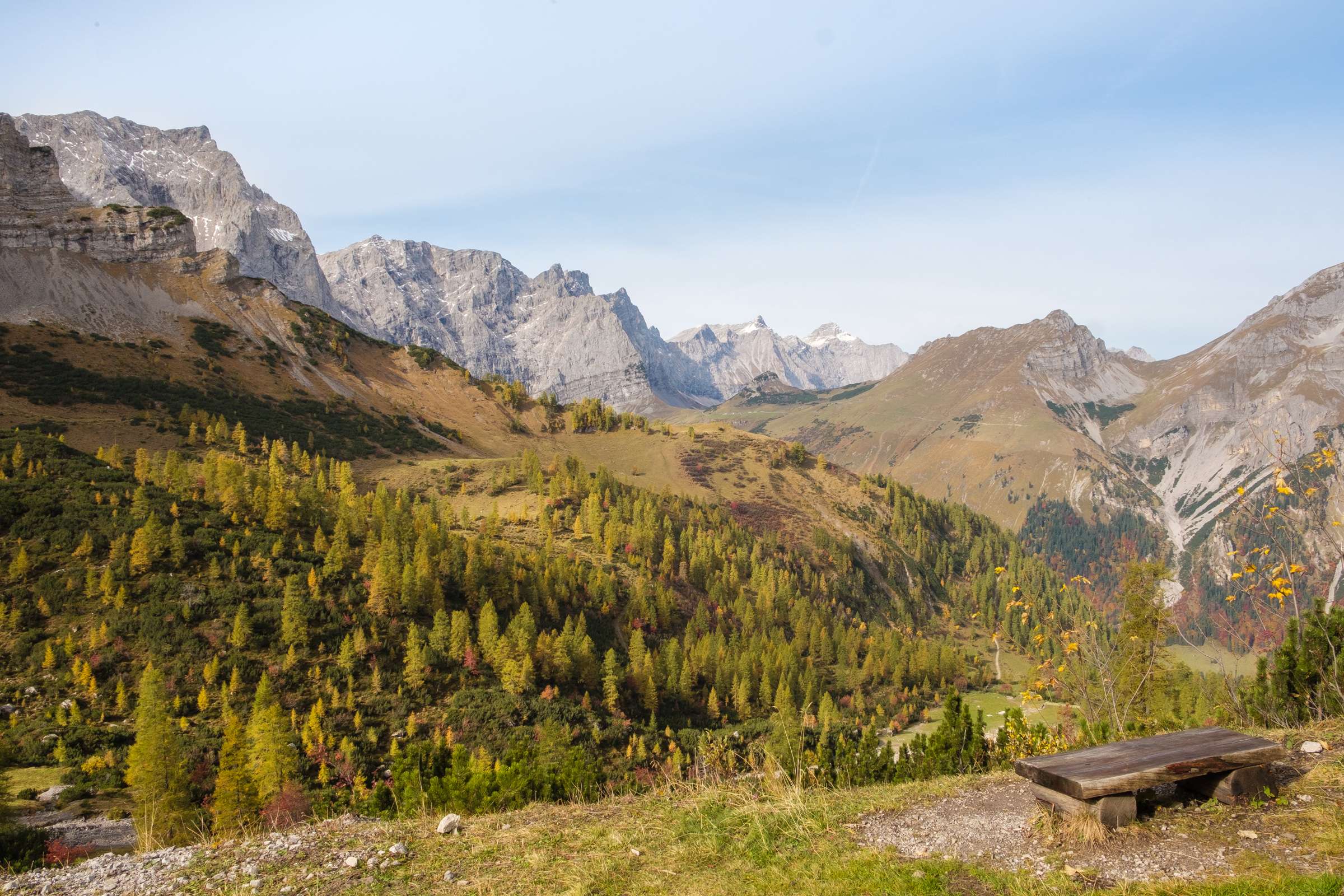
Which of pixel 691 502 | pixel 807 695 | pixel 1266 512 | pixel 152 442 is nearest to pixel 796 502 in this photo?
pixel 691 502

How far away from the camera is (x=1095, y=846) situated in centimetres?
1025

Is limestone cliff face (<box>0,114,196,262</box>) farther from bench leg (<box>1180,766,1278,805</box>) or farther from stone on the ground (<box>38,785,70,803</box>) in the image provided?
bench leg (<box>1180,766,1278,805</box>)

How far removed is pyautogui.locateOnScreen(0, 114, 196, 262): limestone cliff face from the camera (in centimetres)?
17412

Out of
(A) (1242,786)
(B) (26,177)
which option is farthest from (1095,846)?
(B) (26,177)

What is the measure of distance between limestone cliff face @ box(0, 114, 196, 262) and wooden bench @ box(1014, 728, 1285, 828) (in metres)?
232

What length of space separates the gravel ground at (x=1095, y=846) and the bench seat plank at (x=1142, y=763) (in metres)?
0.67

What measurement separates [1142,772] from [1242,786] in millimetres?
2167

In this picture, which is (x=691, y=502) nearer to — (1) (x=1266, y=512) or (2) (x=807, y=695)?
(2) (x=807, y=695)

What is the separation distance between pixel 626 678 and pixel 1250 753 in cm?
7962

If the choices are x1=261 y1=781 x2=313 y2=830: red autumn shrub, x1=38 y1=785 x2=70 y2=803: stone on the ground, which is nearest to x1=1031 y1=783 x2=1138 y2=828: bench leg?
x1=261 y1=781 x2=313 y2=830: red autumn shrub

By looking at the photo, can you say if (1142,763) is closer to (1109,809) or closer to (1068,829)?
(1109,809)

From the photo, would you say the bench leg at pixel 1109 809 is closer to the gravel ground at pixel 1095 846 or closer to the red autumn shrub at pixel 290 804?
the gravel ground at pixel 1095 846

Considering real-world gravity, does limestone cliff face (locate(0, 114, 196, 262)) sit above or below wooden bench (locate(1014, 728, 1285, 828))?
above

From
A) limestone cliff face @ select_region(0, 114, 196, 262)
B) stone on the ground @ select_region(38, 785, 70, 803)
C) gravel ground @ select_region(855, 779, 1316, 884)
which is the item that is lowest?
stone on the ground @ select_region(38, 785, 70, 803)
